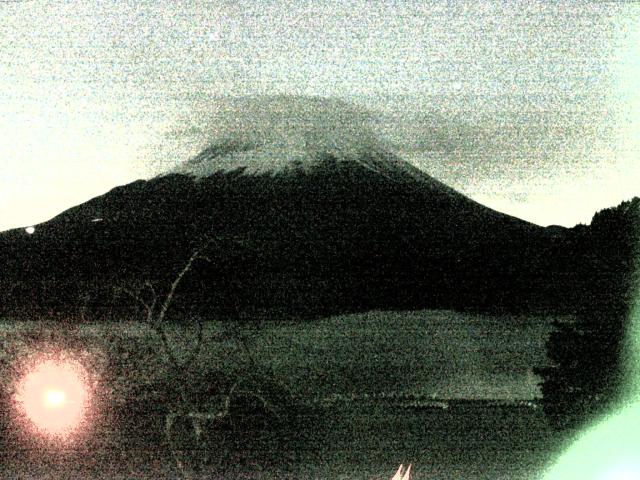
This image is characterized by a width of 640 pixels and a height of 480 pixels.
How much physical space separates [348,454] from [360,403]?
2.69 metres

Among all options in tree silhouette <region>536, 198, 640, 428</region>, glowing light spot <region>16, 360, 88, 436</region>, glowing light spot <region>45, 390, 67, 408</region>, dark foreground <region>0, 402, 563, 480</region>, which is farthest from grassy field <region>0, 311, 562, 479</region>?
tree silhouette <region>536, 198, 640, 428</region>

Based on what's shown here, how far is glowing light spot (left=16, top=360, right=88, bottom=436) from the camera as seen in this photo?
263 inches

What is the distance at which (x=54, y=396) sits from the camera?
7.16m

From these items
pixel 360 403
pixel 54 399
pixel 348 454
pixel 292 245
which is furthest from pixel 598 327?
pixel 292 245

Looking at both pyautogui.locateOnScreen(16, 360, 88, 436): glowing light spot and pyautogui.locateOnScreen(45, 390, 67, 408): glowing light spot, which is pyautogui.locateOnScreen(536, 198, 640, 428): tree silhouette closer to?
pyautogui.locateOnScreen(16, 360, 88, 436): glowing light spot

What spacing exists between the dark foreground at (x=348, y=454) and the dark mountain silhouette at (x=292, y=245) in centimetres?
153

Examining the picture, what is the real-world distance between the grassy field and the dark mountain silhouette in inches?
34.3

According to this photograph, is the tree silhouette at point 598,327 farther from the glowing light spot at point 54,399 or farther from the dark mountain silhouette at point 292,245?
the glowing light spot at point 54,399

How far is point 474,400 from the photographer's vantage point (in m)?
9.01

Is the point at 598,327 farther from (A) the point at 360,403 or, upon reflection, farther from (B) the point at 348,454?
(A) the point at 360,403

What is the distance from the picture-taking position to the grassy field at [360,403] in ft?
19.2

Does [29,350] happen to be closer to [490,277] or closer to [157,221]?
[490,277]

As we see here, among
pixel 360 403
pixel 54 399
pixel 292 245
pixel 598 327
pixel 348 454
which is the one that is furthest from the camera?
pixel 292 245

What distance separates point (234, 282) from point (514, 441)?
12954 millimetres
